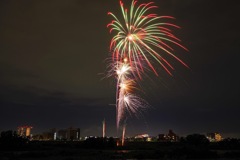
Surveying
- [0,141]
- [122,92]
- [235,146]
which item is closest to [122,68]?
[122,92]

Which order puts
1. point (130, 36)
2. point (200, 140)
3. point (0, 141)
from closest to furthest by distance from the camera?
point (130, 36) < point (0, 141) < point (200, 140)

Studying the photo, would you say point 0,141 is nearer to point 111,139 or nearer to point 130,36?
point 111,139

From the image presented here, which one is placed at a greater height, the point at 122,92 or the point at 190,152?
the point at 122,92

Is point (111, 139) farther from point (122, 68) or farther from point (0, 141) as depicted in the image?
point (122, 68)

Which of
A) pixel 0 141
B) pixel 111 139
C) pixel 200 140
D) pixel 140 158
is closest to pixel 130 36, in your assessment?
pixel 140 158

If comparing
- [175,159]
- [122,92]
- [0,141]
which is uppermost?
[122,92]

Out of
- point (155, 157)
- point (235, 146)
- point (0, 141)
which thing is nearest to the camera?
point (155, 157)

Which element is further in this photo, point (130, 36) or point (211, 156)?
point (211, 156)

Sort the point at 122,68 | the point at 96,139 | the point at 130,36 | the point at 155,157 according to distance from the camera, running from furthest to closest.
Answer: the point at 96,139
the point at 155,157
the point at 122,68
the point at 130,36

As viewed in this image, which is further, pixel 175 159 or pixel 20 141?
pixel 20 141
